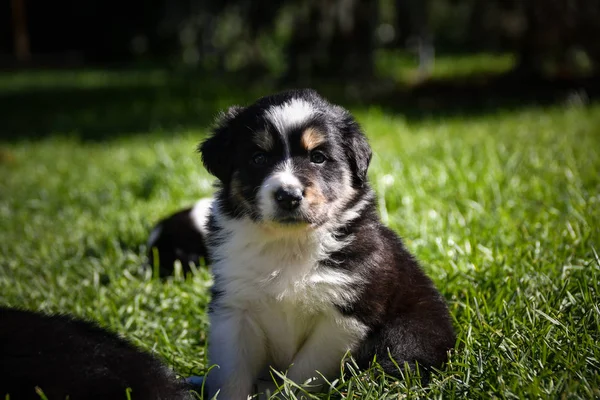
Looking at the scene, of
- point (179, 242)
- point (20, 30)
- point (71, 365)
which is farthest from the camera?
point (20, 30)

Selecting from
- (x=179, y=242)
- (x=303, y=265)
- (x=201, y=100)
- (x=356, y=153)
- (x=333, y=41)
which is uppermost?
(x=333, y=41)

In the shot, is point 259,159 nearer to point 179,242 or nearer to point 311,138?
point 311,138

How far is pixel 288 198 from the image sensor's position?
8.48ft

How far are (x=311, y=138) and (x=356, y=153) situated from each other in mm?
249

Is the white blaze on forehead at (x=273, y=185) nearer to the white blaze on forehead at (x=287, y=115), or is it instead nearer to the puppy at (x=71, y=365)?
the white blaze on forehead at (x=287, y=115)

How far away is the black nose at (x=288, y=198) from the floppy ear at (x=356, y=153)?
39 centimetres

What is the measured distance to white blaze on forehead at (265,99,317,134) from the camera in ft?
8.95

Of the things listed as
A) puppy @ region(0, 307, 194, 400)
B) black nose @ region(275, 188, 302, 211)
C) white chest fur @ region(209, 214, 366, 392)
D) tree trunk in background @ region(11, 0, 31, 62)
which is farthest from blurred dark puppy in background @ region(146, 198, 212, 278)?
tree trunk in background @ region(11, 0, 31, 62)

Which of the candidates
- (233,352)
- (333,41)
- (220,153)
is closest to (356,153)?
(220,153)

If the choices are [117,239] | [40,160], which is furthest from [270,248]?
[40,160]

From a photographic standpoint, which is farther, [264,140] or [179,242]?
[179,242]

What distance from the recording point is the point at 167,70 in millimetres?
17969

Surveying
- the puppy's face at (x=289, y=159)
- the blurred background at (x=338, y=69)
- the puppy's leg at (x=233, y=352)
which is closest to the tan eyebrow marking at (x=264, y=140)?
the puppy's face at (x=289, y=159)

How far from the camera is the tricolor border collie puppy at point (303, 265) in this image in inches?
102
